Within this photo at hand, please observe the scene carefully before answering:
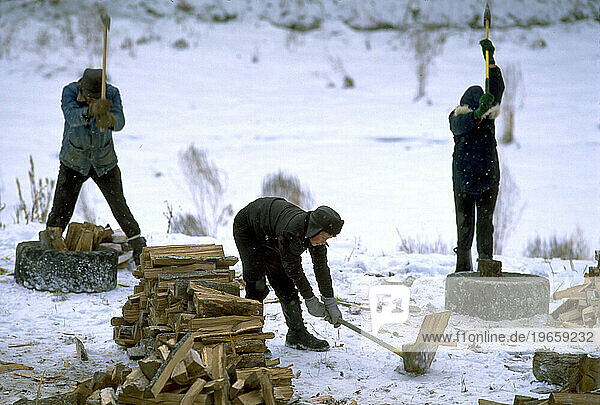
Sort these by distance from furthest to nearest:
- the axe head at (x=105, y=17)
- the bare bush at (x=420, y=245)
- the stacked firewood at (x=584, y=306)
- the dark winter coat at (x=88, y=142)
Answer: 1. the bare bush at (x=420, y=245)
2. the dark winter coat at (x=88, y=142)
3. the stacked firewood at (x=584, y=306)
4. the axe head at (x=105, y=17)

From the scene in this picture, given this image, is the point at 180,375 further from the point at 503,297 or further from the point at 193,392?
the point at 503,297

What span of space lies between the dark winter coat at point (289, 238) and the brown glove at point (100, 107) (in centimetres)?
178

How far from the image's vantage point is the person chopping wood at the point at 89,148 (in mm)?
4895

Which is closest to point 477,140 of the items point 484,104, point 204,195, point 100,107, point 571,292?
point 484,104

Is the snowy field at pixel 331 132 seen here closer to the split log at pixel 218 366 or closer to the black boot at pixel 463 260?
the black boot at pixel 463 260

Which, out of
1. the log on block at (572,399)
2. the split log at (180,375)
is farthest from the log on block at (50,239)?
the log on block at (572,399)

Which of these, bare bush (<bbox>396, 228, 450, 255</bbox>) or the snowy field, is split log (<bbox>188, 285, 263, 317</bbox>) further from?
bare bush (<bbox>396, 228, 450, 255</bbox>)

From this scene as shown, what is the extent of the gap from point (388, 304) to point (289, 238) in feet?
6.05

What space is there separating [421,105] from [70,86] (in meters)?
3.55

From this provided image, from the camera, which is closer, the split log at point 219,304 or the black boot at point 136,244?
the split log at point 219,304

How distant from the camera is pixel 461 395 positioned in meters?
3.04

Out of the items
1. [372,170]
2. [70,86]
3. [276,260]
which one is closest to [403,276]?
[372,170]

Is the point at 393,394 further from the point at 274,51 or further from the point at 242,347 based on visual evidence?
the point at 274,51

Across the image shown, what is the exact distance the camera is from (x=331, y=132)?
24.0ft
